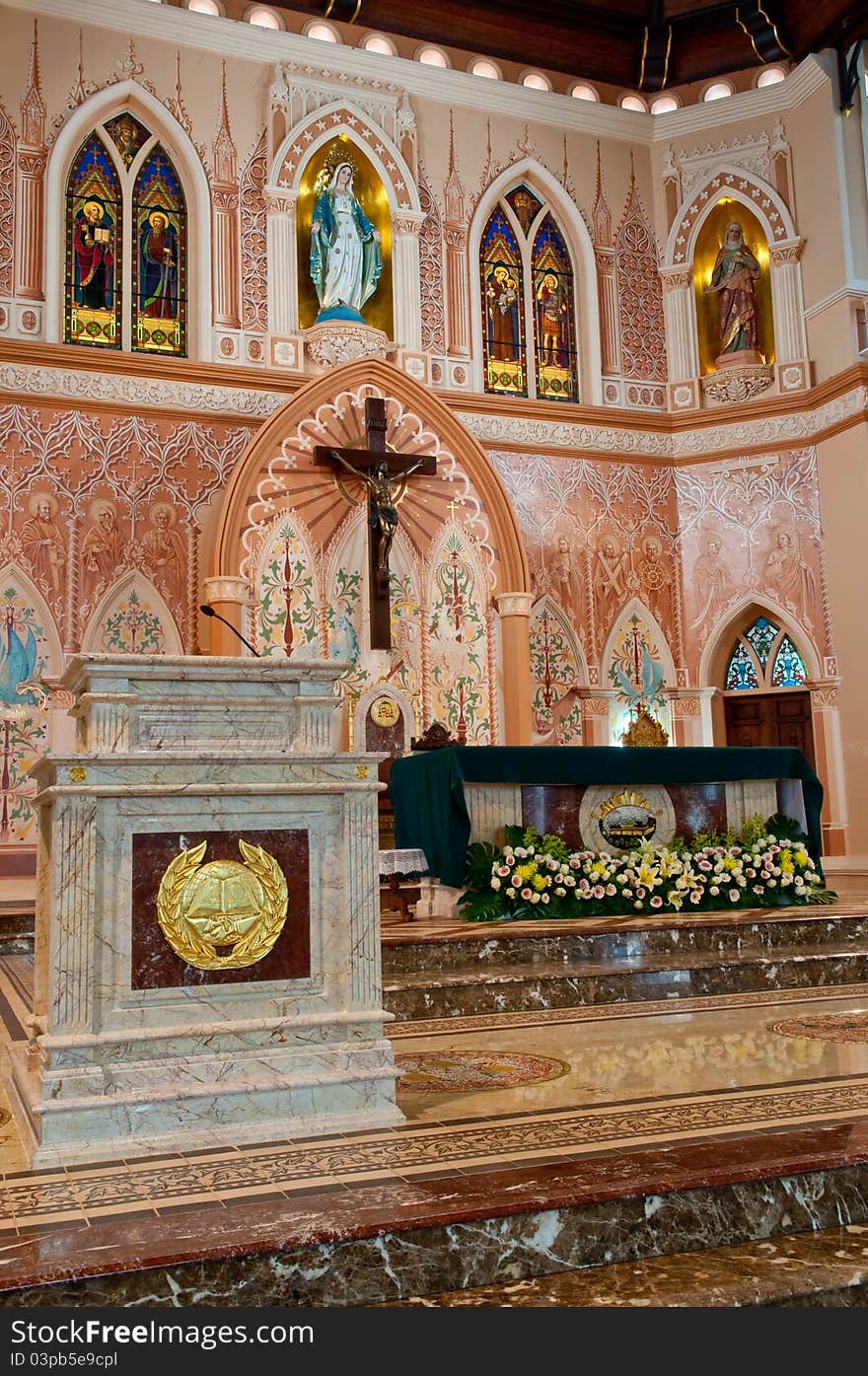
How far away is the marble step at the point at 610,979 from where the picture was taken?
6699mm

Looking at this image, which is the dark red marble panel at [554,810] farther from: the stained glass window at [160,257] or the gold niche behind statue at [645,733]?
the stained glass window at [160,257]

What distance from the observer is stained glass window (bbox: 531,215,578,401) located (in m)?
14.6

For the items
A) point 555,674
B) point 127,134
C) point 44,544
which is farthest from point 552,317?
point 44,544

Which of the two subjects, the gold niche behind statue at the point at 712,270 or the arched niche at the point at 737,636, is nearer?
the arched niche at the point at 737,636

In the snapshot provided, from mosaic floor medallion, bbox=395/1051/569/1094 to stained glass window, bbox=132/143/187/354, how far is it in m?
9.38

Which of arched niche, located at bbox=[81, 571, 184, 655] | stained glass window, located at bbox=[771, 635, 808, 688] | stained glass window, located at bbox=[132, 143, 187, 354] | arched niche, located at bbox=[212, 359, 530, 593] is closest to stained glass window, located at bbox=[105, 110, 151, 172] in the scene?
stained glass window, located at bbox=[132, 143, 187, 354]

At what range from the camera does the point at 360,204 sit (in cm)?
1397

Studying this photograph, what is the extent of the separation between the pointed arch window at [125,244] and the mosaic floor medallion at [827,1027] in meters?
9.60

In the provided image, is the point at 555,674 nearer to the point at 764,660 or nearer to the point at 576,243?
the point at 764,660

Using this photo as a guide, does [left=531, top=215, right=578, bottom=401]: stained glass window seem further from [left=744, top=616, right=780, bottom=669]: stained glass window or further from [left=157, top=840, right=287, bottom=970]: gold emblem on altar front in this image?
[left=157, top=840, right=287, bottom=970]: gold emblem on altar front

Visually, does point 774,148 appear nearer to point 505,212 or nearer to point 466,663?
point 505,212

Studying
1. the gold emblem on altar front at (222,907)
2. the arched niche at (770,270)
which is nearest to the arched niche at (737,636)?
the arched niche at (770,270)

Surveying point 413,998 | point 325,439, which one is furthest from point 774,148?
point 413,998

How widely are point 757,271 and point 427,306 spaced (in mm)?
4149
